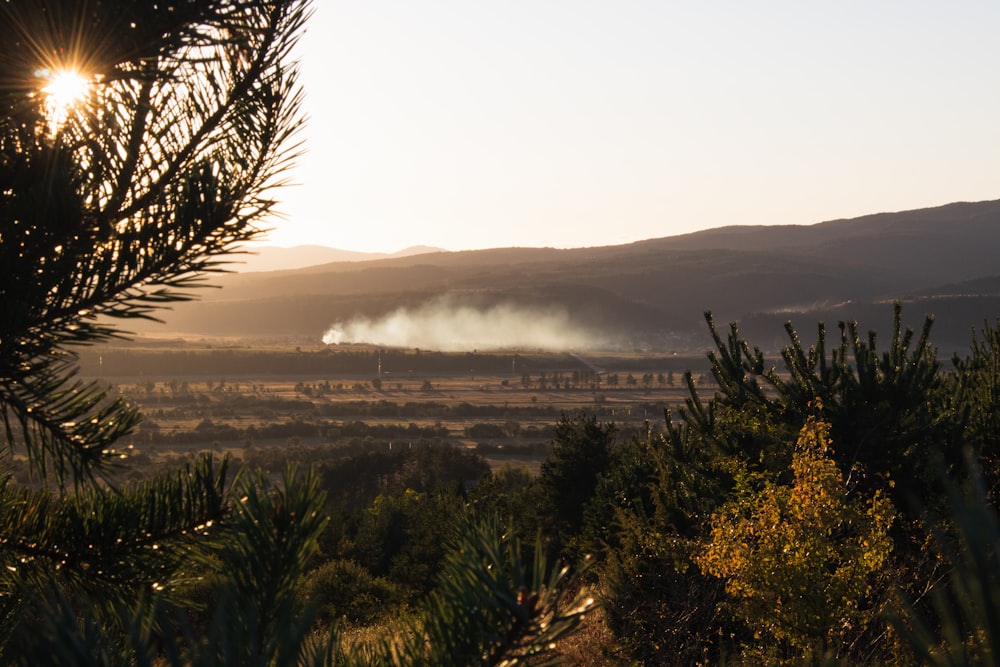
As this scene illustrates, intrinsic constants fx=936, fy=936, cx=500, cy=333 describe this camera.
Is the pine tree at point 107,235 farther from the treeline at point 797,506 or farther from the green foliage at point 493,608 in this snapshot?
the treeline at point 797,506

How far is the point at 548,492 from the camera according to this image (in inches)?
1069

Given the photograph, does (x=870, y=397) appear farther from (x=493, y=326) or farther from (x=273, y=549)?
(x=493, y=326)

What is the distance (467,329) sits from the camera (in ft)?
616

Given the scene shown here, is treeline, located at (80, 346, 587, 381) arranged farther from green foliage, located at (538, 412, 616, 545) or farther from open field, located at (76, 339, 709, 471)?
green foliage, located at (538, 412, 616, 545)

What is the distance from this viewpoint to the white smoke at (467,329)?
177 metres

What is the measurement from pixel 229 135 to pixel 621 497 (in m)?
17.7

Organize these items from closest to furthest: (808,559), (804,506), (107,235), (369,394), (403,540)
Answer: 1. (107,235)
2. (808,559)
3. (804,506)
4. (403,540)
5. (369,394)

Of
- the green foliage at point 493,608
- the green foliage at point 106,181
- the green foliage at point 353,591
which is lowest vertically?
the green foliage at point 353,591

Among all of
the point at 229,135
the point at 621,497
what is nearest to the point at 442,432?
the point at 621,497

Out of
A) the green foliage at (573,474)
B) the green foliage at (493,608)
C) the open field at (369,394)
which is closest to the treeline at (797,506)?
the green foliage at (493,608)

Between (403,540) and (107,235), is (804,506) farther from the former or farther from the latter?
(403,540)

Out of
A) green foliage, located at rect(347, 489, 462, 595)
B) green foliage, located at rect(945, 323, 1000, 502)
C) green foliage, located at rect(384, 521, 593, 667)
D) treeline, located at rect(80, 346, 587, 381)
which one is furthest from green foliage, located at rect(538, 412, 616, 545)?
treeline, located at rect(80, 346, 587, 381)

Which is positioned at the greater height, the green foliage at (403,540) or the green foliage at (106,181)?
the green foliage at (106,181)

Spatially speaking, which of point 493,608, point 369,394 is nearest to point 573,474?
point 493,608
